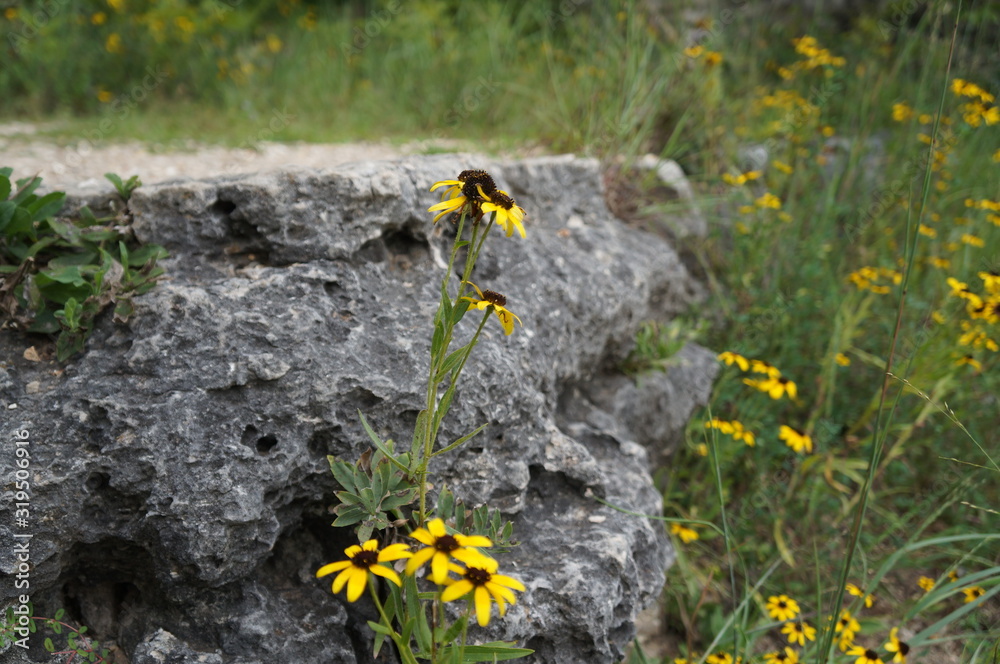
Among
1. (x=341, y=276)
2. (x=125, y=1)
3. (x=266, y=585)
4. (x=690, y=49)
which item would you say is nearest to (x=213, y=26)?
(x=125, y=1)

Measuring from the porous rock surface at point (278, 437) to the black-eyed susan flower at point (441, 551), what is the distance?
512 millimetres

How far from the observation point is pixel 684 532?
8.48 ft

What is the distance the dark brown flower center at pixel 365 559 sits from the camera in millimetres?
1273

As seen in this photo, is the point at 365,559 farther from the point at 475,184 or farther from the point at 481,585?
the point at 475,184

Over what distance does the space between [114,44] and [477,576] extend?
6.61 meters

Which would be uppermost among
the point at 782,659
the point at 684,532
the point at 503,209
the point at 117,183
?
the point at 503,209

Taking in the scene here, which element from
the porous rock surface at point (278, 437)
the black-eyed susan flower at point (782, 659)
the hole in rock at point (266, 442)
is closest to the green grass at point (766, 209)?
the black-eyed susan flower at point (782, 659)

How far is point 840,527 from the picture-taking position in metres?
2.86

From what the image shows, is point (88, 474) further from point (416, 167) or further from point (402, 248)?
point (416, 167)

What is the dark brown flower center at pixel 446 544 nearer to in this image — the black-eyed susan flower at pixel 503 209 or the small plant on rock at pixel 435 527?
the small plant on rock at pixel 435 527

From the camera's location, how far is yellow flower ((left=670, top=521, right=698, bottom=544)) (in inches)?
101

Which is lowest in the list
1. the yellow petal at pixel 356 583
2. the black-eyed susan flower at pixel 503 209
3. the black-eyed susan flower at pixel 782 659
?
the black-eyed susan flower at pixel 782 659

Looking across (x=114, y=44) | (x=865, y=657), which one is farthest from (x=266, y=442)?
(x=114, y=44)

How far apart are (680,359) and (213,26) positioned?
18.8 feet
